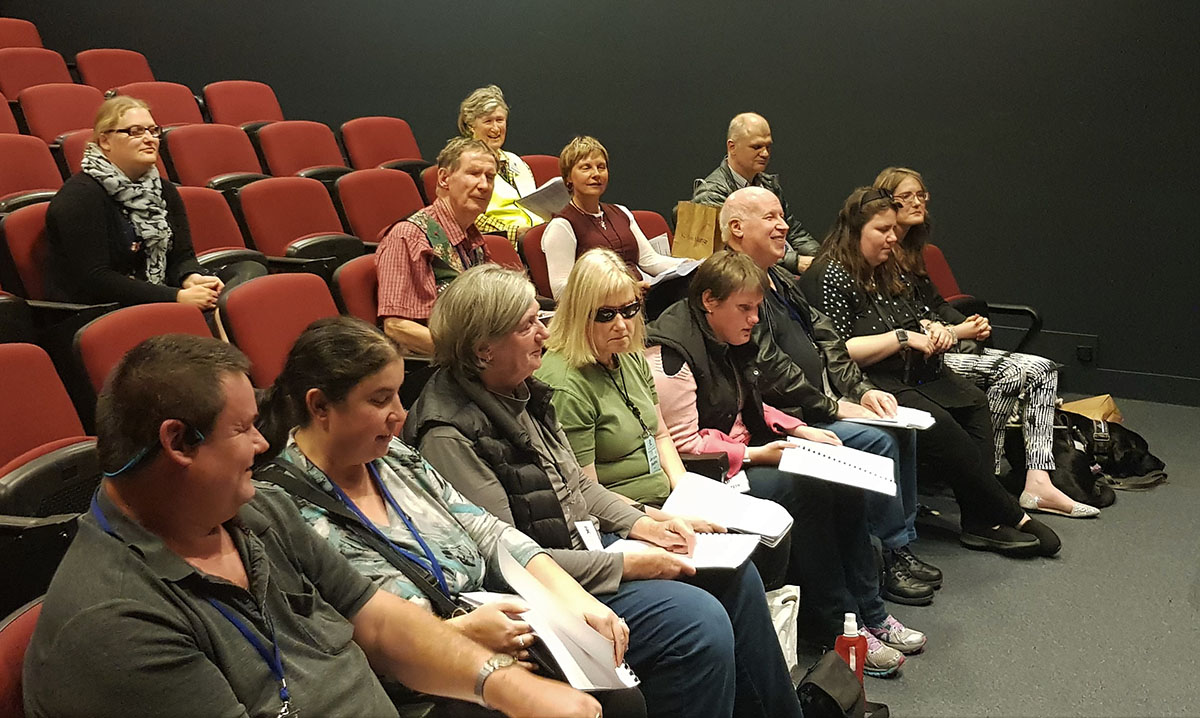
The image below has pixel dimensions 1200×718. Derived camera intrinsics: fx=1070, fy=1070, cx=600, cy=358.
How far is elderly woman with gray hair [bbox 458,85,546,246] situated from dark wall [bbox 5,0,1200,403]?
1333 millimetres

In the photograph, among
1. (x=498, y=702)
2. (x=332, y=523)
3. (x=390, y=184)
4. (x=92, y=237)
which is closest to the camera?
(x=498, y=702)

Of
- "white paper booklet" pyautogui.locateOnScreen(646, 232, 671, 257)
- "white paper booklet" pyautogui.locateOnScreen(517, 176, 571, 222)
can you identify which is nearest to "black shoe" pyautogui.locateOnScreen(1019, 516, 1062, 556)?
"white paper booklet" pyautogui.locateOnScreen(646, 232, 671, 257)

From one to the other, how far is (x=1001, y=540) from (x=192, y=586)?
2762 mm

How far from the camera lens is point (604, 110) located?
19.4ft

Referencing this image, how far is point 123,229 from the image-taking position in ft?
10.0

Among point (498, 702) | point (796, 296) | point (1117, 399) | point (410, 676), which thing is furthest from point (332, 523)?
point (1117, 399)

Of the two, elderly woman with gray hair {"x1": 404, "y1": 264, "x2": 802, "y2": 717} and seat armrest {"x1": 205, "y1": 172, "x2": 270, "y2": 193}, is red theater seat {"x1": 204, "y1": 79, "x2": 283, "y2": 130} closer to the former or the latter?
seat armrest {"x1": 205, "y1": 172, "x2": 270, "y2": 193}

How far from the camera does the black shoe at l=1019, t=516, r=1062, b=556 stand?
3.35m

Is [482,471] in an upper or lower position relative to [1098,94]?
lower

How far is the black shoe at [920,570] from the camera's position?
314 centimetres

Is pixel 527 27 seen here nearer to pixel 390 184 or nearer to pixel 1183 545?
pixel 390 184

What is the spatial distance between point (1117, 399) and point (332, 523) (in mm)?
4461

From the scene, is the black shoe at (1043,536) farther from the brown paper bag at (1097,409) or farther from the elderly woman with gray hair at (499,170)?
the elderly woman with gray hair at (499,170)

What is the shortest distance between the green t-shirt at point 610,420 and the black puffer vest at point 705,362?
0.25 m
